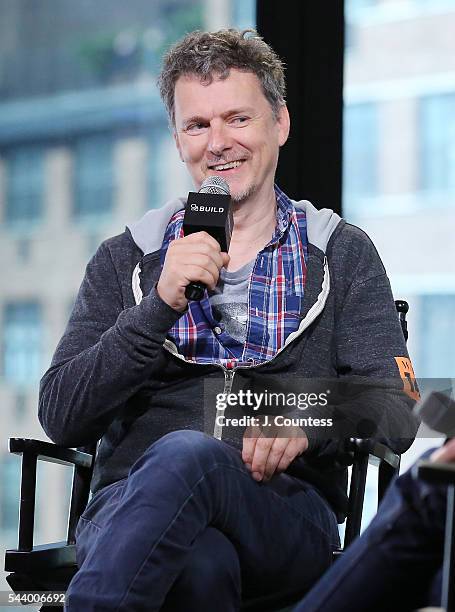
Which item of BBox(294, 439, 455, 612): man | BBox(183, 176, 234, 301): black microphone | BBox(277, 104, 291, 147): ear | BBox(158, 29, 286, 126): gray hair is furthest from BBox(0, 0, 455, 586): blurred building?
BBox(294, 439, 455, 612): man

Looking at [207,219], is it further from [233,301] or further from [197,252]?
[233,301]

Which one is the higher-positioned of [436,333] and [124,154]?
[124,154]

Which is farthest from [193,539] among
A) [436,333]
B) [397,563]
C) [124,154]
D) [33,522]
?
[124,154]

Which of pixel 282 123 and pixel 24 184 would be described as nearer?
pixel 282 123

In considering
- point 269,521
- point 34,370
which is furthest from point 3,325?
point 269,521

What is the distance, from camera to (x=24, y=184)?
2.95 metres

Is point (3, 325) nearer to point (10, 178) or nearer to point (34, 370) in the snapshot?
point (34, 370)

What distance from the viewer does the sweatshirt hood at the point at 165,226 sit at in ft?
6.39

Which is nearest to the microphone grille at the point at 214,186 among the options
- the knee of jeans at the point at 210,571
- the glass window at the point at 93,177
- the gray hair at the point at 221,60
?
the gray hair at the point at 221,60

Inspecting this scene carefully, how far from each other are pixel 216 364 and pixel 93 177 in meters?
1.29

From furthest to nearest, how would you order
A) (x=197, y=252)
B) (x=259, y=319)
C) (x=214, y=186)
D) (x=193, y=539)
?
(x=259, y=319), (x=214, y=186), (x=197, y=252), (x=193, y=539)

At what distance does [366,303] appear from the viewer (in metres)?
1.88

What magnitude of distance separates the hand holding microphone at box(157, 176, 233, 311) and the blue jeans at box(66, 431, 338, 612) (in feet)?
0.78

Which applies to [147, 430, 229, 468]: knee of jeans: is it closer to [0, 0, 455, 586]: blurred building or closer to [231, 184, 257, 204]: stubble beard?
[231, 184, 257, 204]: stubble beard
